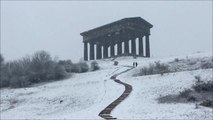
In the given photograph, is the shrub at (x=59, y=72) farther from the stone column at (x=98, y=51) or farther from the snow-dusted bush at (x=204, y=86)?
the stone column at (x=98, y=51)

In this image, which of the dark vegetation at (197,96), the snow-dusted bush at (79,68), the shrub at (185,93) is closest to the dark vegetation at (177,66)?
the dark vegetation at (197,96)

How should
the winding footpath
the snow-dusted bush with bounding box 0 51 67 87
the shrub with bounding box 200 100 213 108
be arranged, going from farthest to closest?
the snow-dusted bush with bounding box 0 51 67 87 → the shrub with bounding box 200 100 213 108 → the winding footpath

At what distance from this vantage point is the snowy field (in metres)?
27.4

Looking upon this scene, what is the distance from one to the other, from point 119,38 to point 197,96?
54.5 meters

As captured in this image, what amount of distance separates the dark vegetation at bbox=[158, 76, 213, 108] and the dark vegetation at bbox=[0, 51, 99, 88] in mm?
27897

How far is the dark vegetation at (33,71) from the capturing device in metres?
56.9

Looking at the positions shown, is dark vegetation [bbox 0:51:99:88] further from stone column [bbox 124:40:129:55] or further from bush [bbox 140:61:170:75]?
stone column [bbox 124:40:129:55]

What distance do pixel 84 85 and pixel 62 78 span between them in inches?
494

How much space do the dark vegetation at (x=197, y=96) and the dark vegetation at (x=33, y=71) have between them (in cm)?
2790

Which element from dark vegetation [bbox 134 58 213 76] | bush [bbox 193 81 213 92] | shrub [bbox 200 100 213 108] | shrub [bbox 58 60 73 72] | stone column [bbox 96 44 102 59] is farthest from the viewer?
stone column [bbox 96 44 102 59]

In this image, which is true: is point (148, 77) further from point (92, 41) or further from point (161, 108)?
point (92, 41)

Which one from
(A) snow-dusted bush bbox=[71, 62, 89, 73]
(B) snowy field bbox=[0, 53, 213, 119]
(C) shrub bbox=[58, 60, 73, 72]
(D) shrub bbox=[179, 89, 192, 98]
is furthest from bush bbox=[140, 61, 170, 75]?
(C) shrub bbox=[58, 60, 73, 72]

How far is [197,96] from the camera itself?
32344 millimetres

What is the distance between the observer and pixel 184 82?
124 feet
